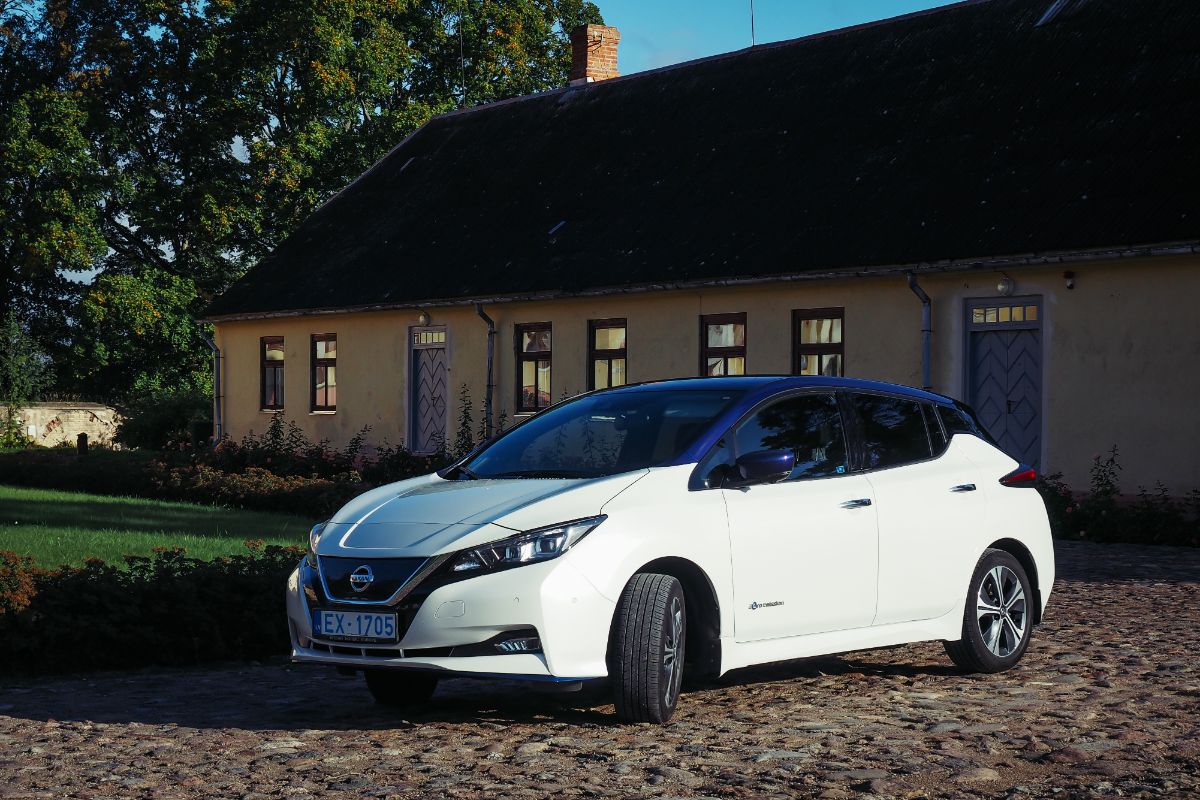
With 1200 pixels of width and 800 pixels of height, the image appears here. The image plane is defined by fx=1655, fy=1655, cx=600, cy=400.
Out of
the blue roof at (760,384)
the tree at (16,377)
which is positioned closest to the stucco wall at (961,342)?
the blue roof at (760,384)

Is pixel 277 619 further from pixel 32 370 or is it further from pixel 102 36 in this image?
pixel 102 36

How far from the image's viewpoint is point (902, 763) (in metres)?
6.75

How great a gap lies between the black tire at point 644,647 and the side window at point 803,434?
3.67ft

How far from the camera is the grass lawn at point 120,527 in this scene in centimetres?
1477

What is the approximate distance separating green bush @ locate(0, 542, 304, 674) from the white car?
254 cm

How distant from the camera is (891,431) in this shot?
9195 millimetres

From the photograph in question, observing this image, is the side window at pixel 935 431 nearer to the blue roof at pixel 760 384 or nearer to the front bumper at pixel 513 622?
the blue roof at pixel 760 384

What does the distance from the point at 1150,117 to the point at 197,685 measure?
1613 centimetres

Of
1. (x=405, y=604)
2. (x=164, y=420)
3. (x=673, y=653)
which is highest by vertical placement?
(x=405, y=604)

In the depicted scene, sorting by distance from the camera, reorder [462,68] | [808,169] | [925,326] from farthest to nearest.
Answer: [462,68]
[808,169]
[925,326]

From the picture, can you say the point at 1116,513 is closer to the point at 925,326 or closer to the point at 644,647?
the point at 925,326

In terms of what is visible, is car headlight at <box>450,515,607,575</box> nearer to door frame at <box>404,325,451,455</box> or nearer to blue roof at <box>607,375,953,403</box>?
blue roof at <box>607,375,953,403</box>

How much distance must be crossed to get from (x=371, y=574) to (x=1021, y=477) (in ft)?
13.6

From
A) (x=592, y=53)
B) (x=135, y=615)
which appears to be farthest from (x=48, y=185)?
(x=135, y=615)
